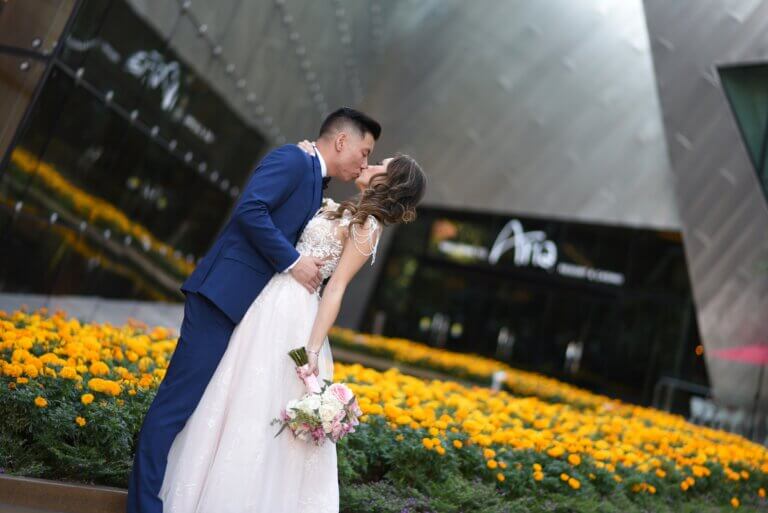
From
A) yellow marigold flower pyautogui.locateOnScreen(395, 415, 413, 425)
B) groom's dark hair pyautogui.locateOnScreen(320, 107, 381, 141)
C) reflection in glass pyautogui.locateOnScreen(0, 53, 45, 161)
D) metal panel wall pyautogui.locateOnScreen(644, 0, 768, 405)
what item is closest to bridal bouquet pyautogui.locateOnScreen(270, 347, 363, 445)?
groom's dark hair pyautogui.locateOnScreen(320, 107, 381, 141)

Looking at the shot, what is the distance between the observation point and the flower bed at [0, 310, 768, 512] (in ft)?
13.5

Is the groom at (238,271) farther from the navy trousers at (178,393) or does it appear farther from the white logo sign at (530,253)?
the white logo sign at (530,253)

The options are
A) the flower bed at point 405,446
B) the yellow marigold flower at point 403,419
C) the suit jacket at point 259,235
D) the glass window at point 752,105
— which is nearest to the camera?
the suit jacket at point 259,235

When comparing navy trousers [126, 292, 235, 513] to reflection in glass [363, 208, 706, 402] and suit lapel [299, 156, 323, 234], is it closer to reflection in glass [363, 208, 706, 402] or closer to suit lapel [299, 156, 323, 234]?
suit lapel [299, 156, 323, 234]

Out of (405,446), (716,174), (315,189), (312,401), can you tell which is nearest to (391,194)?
(315,189)

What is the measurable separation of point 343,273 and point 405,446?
1562 mm

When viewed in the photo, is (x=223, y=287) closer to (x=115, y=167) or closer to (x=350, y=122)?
(x=350, y=122)

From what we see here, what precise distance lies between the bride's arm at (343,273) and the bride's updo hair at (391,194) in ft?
0.17

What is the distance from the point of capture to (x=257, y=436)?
374cm

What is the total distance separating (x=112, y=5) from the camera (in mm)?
8570

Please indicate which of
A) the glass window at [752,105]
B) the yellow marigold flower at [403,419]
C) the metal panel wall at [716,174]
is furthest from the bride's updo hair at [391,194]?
the glass window at [752,105]

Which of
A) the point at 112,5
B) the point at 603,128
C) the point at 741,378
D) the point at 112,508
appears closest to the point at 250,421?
the point at 112,508

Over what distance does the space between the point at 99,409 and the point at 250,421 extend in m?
0.94

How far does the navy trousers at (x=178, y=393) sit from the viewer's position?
355 centimetres
